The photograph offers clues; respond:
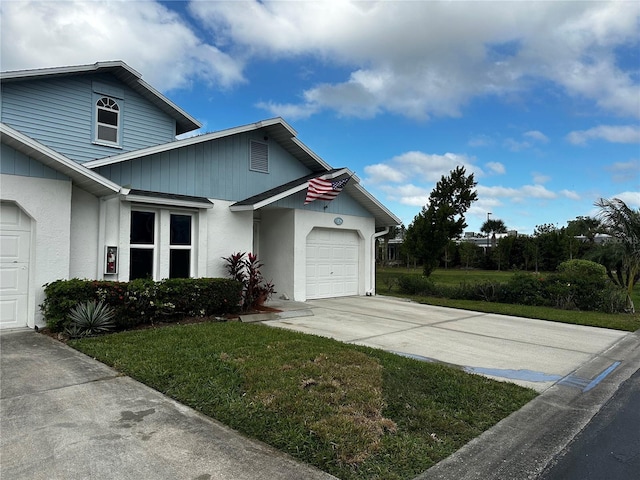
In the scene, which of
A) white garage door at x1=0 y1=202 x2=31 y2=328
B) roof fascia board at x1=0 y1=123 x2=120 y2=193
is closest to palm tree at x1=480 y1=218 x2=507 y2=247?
roof fascia board at x1=0 y1=123 x2=120 y2=193

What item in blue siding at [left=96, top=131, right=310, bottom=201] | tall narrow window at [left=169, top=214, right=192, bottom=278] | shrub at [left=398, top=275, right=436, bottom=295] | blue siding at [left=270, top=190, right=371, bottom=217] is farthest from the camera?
shrub at [left=398, top=275, right=436, bottom=295]

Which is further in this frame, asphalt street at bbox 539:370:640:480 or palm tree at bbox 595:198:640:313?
palm tree at bbox 595:198:640:313

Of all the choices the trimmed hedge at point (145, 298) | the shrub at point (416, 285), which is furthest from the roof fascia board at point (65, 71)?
the shrub at point (416, 285)

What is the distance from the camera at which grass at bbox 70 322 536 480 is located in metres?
3.52

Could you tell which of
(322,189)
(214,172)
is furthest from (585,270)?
(214,172)

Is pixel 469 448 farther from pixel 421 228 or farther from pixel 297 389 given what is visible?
pixel 421 228

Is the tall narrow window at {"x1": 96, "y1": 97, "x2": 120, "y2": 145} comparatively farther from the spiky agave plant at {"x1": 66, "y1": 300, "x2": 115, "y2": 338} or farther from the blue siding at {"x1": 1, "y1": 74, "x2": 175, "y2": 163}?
the spiky agave plant at {"x1": 66, "y1": 300, "x2": 115, "y2": 338}

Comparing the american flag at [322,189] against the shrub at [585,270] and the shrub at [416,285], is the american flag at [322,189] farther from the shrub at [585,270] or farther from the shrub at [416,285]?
the shrub at [585,270]

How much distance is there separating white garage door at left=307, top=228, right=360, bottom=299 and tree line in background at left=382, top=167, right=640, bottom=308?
8554 millimetres

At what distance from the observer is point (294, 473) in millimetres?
3156

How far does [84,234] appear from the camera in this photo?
9312mm

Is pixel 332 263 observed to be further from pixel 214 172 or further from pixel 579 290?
pixel 579 290

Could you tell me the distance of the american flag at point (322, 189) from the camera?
12.6 meters

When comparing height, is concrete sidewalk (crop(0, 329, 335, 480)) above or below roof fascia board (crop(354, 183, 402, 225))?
below
